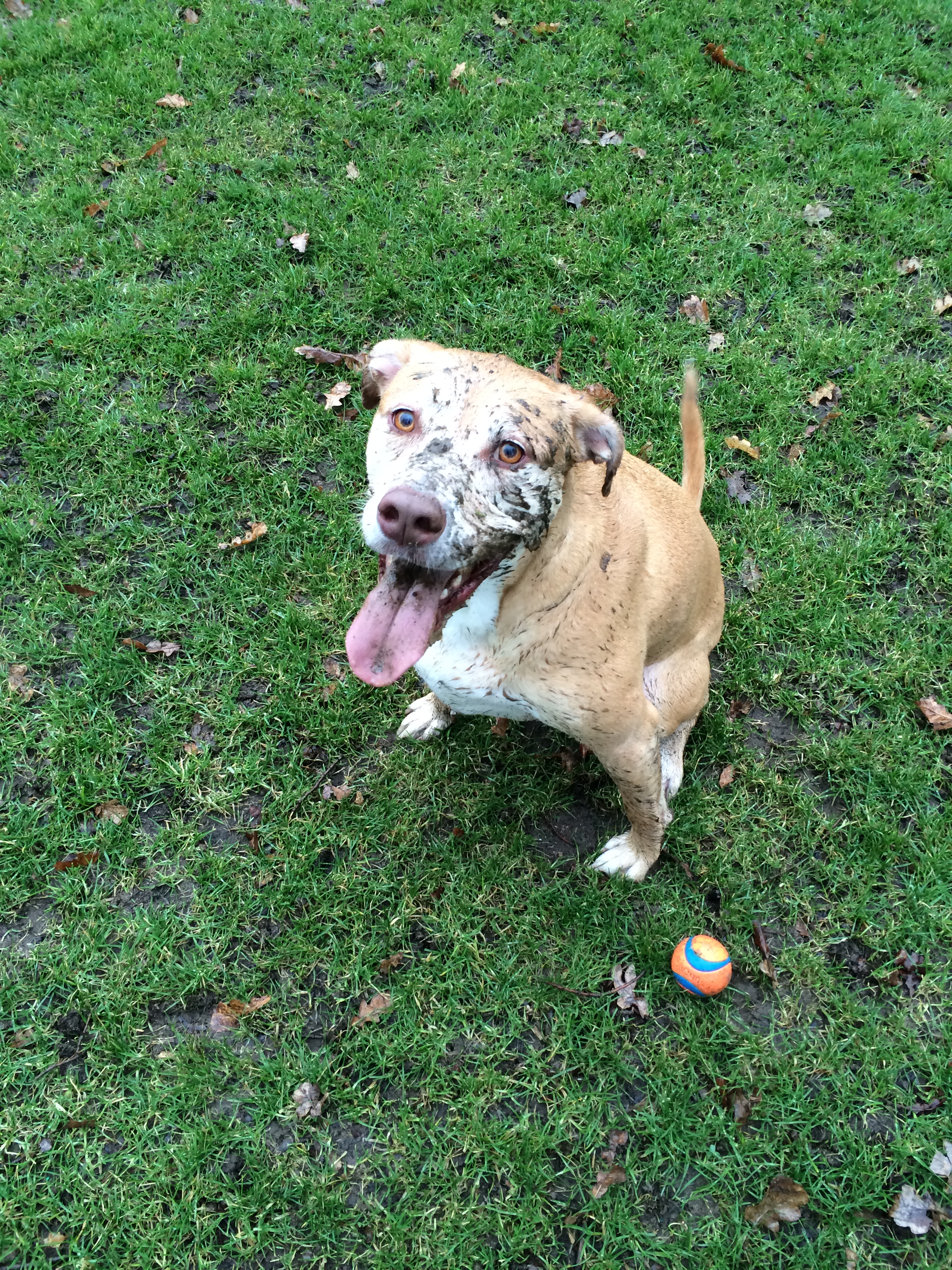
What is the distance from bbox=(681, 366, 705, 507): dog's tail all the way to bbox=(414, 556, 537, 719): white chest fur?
120 centimetres

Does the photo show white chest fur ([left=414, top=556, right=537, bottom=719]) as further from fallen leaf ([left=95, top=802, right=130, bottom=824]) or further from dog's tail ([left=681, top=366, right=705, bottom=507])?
fallen leaf ([left=95, top=802, right=130, bottom=824])

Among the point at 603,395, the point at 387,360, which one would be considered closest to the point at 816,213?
the point at 603,395

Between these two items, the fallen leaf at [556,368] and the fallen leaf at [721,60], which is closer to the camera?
the fallen leaf at [556,368]

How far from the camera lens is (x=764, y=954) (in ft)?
10.9

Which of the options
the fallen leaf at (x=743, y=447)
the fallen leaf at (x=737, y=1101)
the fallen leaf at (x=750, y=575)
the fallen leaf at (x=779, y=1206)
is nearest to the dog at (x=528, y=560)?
the fallen leaf at (x=737, y=1101)

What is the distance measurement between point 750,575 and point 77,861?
12.0ft

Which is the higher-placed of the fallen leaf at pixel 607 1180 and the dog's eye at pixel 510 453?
the dog's eye at pixel 510 453

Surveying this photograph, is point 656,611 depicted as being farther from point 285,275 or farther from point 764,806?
point 285,275

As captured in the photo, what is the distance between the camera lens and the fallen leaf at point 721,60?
20.8 ft

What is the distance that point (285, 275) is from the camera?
16.8 feet

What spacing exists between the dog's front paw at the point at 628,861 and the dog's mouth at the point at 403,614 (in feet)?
5.04

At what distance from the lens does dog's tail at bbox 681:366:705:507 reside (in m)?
3.24

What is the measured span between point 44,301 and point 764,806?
17.2 ft

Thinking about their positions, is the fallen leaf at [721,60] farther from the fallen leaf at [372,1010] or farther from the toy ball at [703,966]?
the fallen leaf at [372,1010]
